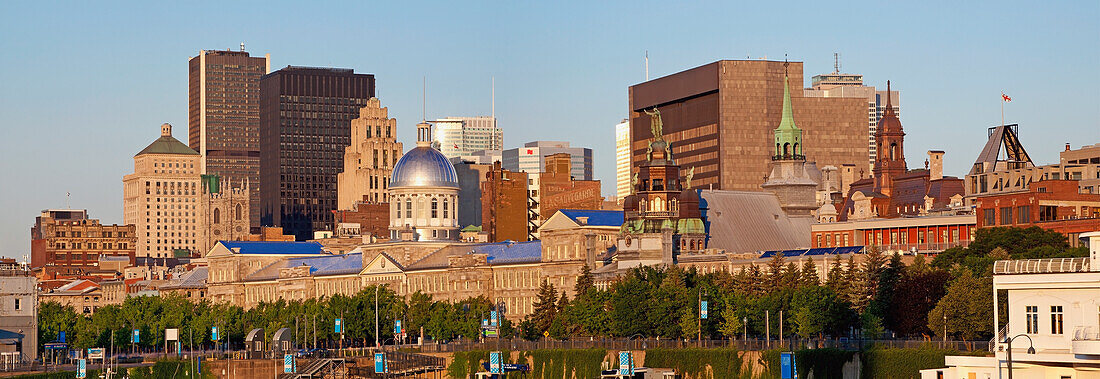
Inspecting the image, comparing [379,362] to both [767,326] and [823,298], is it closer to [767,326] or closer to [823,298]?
[767,326]

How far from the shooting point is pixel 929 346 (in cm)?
13162

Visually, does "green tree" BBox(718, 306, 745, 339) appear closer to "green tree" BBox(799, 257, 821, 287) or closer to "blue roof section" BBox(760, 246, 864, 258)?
"green tree" BBox(799, 257, 821, 287)

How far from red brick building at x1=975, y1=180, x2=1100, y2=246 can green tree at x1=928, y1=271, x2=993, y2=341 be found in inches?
1093

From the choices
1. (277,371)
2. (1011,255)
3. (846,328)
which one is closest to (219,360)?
(277,371)

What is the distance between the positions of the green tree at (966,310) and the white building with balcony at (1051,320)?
1794cm

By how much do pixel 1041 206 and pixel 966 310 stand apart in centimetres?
3434

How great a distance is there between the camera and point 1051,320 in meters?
112

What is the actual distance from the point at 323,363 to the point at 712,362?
144ft

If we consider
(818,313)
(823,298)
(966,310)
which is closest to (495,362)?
(818,313)

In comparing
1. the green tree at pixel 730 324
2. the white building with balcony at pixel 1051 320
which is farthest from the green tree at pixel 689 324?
the white building with balcony at pixel 1051 320

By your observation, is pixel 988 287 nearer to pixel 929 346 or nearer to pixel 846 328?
pixel 929 346

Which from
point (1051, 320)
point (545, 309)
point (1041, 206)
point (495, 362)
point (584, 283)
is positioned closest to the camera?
point (1051, 320)

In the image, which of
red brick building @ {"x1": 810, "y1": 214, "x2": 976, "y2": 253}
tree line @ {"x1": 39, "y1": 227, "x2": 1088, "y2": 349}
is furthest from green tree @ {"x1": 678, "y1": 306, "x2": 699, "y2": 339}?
red brick building @ {"x1": 810, "y1": 214, "x2": 976, "y2": 253}

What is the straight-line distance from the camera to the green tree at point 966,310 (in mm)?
134250
